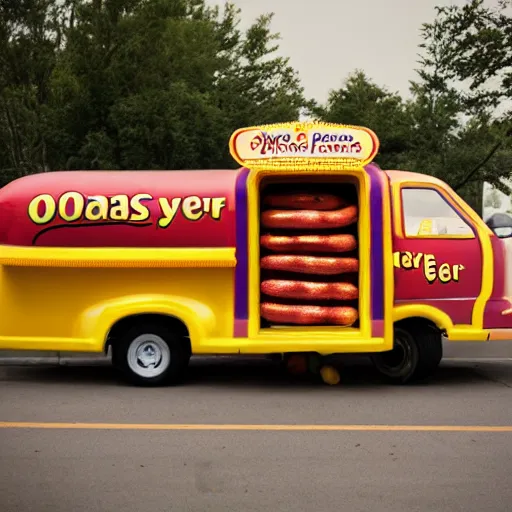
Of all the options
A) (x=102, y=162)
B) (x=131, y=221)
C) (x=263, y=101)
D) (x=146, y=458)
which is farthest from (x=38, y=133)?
(x=146, y=458)

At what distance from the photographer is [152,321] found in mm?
9578

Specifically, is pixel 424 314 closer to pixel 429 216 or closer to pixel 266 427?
pixel 429 216

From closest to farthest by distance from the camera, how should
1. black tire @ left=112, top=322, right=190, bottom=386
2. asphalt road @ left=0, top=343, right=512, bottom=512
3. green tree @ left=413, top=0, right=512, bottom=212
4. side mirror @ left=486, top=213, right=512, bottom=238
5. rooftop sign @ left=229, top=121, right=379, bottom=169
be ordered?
1. asphalt road @ left=0, top=343, right=512, bottom=512
2. rooftop sign @ left=229, top=121, right=379, bottom=169
3. black tire @ left=112, top=322, right=190, bottom=386
4. side mirror @ left=486, top=213, right=512, bottom=238
5. green tree @ left=413, top=0, right=512, bottom=212

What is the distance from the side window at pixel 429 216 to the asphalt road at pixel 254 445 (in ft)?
4.88

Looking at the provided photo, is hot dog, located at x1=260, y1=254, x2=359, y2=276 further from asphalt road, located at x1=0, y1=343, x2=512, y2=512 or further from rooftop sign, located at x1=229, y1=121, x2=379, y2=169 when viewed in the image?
asphalt road, located at x1=0, y1=343, x2=512, y2=512

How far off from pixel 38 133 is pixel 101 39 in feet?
9.58

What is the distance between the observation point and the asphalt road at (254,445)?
5.34m

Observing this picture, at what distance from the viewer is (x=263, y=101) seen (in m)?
39.7

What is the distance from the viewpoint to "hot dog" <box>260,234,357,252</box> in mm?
9359

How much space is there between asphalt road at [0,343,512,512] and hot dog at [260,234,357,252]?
1318 mm

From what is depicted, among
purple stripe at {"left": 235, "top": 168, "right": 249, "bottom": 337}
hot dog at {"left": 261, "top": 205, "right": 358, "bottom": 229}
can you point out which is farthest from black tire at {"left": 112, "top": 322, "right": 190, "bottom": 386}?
hot dog at {"left": 261, "top": 205, "right": 358, "bottom": 229}

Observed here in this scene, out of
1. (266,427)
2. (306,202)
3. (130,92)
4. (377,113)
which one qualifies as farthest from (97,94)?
(266,427)

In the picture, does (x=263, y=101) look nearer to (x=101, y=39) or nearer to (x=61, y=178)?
(x=101, y=39)

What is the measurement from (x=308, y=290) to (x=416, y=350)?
48.6 inches
